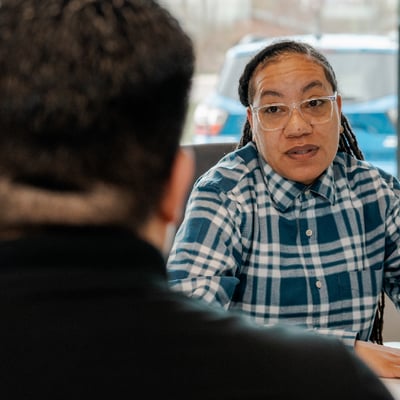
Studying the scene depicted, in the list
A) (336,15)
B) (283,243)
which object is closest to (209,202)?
(283,243)

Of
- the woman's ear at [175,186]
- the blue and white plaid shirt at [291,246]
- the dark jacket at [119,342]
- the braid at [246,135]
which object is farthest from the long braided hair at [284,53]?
the dark jacket at [119,342]

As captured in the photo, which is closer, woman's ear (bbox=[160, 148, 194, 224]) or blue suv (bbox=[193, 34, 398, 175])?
woman's ear (bbox=[160, 148, 194, 224])

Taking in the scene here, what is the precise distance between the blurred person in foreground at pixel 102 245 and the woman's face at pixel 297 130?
3.54 ft

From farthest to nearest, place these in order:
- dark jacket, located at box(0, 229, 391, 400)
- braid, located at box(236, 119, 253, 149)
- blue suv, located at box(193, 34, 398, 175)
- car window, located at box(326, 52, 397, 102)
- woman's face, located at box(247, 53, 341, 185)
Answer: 1. car window, located at box(326, 52, 397, 102)
2. blue suv, located at box(193, 34, 398, 175)
3. braid, located at box(236, 119, 253, 149)
4. woman's face, located at box(247, 53, 341, 185)
5. dark jacket, located at box(0, 229, 391, 400)

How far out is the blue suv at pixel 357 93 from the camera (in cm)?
426

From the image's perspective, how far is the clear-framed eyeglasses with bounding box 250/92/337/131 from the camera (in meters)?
1.71

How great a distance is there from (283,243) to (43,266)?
1097 millimetres

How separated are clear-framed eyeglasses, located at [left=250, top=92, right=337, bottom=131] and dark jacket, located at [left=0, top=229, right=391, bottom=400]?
3.77 ft

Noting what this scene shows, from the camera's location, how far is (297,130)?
170cm

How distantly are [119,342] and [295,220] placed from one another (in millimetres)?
1132

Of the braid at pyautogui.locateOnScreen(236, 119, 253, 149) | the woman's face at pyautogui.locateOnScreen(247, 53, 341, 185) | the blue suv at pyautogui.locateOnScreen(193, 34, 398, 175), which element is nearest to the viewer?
the woman's face at pyautogui.locateOnScreen(247, 53, 341, 185)

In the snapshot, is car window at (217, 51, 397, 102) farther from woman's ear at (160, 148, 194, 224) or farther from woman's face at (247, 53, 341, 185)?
woman's ear at (160, 148, 194, 224)

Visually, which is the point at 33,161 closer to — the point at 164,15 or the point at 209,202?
the point at 164,15

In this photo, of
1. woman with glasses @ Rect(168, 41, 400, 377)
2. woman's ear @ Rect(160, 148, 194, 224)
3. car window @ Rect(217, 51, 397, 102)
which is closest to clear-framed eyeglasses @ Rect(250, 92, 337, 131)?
woman with glasses @ Rect(168, 41, 400, 377)
